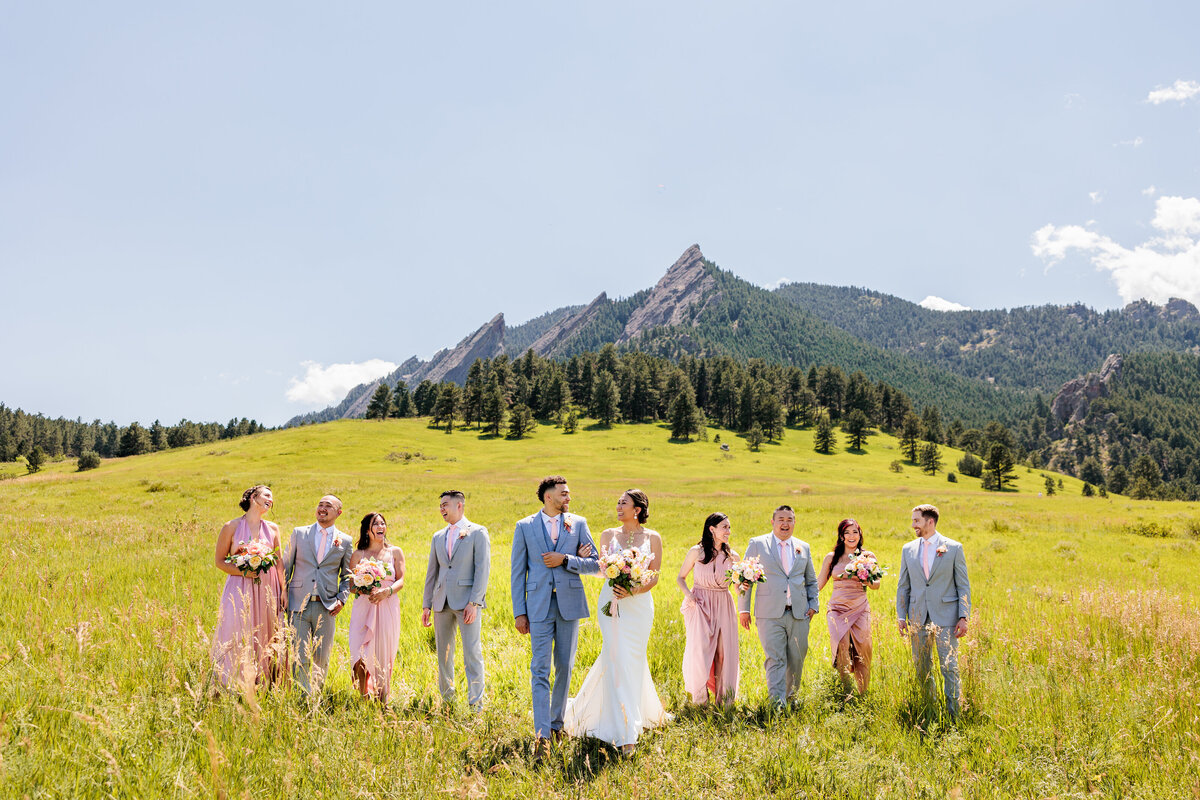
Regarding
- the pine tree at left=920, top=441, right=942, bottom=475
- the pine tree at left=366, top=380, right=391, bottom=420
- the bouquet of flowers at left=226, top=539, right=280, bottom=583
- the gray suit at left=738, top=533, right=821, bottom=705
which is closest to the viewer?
the bouquet of flowers at left=226, top=539, right=280, bottom=583

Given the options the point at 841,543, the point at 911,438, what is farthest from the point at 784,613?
the point at 911,438

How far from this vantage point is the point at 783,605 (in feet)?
22.9

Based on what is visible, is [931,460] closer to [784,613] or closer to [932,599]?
[932,599]

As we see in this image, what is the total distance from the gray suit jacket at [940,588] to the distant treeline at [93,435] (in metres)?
152

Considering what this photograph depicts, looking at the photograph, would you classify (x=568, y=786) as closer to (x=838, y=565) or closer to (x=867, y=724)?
(x=867, y=724)

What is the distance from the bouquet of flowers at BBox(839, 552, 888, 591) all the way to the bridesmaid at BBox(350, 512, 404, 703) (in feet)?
19.2

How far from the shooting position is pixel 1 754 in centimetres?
370

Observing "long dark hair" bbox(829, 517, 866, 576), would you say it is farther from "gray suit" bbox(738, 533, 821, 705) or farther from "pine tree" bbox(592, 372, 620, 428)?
"pine tree" bbox(592, 372, 620, 428)

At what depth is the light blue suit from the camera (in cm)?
602

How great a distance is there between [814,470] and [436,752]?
259ft

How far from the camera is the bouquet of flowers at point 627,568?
5852 millimetres

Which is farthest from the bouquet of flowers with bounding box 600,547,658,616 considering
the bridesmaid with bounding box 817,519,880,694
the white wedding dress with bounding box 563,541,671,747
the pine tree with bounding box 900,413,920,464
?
the pine tree with bounding box 900,413,920,464

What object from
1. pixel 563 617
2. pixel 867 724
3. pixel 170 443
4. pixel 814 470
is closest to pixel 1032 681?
pixel 867 724

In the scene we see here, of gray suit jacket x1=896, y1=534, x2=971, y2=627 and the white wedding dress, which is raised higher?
gray suit jacket x1=896, y1=534, x2=971, y2=627
